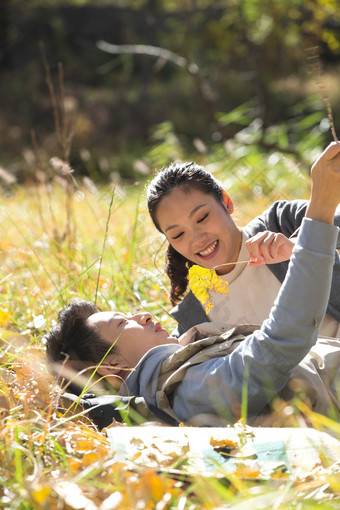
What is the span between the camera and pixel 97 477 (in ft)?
4.86

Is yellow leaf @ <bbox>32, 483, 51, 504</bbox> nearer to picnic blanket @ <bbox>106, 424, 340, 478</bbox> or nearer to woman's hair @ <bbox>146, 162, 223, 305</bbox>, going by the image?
picnic blanket @ <bbox>106, 424, 340, 478</bbox>

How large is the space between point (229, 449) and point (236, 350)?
1.06 ft

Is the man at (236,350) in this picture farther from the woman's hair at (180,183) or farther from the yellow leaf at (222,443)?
the woman's hair at (180,183)

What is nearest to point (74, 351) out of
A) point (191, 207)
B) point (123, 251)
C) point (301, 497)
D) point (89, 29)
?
point (191, 207)

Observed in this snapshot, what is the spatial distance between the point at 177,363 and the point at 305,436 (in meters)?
0.53

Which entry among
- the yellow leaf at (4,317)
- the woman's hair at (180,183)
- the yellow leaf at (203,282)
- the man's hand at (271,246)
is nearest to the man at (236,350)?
the yellow leaf at (203,282)

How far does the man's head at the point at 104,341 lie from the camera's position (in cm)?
216

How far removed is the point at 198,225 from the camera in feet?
7.59

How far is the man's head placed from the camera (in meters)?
2.16

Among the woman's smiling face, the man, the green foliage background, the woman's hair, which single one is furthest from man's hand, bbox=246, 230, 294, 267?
the green foliage background

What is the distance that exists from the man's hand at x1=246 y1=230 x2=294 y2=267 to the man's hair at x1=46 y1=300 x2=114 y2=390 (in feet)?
2.00

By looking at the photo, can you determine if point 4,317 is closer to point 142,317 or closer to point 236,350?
point 142,317

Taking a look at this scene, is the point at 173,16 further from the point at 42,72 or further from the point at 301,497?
the point at 301,497

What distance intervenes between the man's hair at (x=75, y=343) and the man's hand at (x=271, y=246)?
61cm
